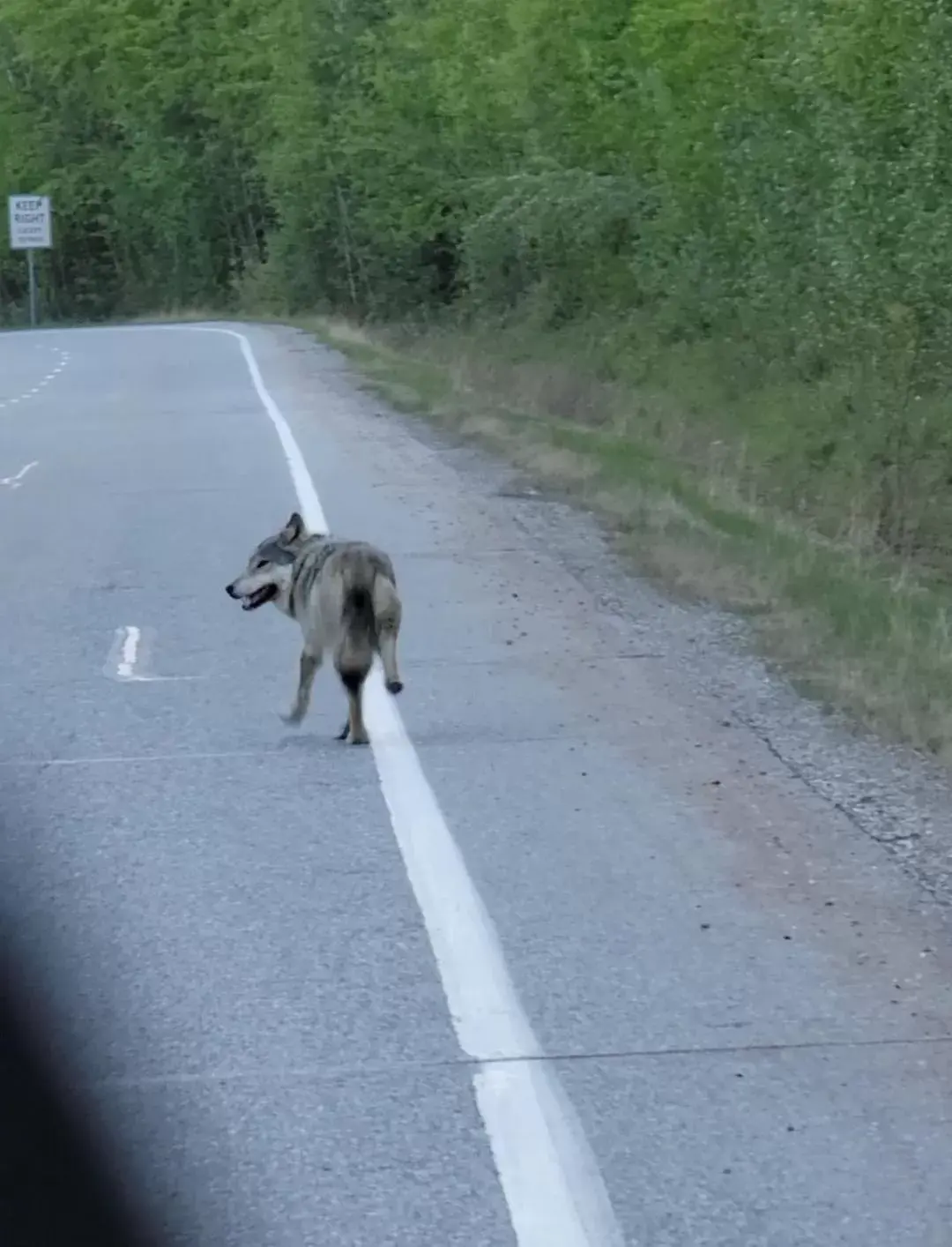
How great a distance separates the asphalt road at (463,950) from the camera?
4.82 m

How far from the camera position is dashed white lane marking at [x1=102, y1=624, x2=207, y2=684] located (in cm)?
1058

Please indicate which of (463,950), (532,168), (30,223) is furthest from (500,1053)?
(30,223)

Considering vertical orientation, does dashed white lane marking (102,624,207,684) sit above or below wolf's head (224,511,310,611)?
below

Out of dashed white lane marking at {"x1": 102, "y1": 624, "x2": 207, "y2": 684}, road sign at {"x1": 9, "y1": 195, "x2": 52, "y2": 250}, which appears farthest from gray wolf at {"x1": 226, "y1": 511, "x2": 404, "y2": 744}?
road sign at {"x1": 9, "y1": 195, "x2": 52, "y2": 250}

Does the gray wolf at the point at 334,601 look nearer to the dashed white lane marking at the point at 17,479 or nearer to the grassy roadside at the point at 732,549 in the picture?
the grassy roadside at the point at 732,549

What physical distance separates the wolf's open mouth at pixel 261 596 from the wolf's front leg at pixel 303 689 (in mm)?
267

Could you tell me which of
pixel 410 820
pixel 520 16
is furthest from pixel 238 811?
pixel 520 16

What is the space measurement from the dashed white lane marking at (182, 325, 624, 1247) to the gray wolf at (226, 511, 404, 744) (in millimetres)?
434

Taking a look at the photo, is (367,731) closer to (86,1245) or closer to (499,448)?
(86,1245)

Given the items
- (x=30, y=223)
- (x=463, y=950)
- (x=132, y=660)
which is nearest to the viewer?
(x=463, y=950)

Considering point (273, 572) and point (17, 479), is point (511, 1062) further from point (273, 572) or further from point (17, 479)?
point (17, 479)

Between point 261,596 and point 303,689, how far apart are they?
42cm

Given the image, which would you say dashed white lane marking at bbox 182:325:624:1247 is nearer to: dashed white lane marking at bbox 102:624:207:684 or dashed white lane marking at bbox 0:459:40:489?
dashed white lane marking at bbox 102:624:207:684

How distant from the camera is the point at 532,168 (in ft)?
117
